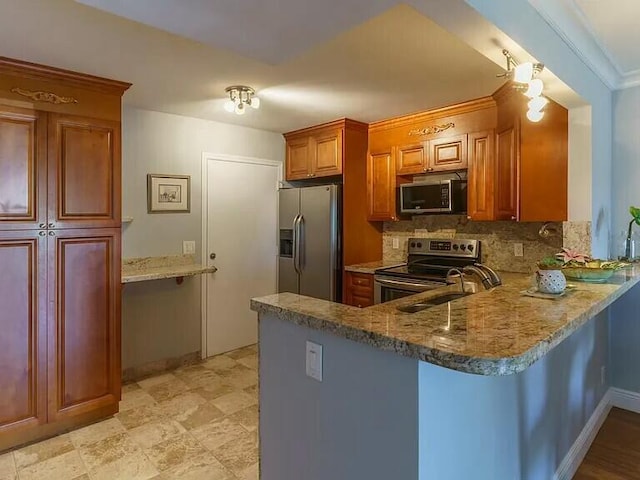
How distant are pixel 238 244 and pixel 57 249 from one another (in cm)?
179

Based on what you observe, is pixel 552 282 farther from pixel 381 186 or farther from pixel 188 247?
pixel 188 247

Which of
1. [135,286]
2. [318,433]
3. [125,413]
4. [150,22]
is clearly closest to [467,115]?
[150,22]

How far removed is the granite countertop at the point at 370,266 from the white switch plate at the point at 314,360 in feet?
7.43

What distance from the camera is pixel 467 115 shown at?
319cm

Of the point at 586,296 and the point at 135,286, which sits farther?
the point at 135,286

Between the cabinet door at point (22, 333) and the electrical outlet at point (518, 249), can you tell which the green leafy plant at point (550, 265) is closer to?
the electrical outlet at point (518, 249)

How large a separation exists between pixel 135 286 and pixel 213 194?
1111 mm

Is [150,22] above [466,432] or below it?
above

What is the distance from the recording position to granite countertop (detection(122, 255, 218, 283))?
3.02 m

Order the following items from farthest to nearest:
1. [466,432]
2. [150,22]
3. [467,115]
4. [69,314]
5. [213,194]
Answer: [213,194] → [467,115] → [69,314] → [150,22] → [466,432]

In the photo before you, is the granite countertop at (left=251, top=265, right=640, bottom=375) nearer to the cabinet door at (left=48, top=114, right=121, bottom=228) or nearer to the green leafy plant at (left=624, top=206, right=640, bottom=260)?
the green leafy plant at (left=624, top=206, right=640, bottom=260)

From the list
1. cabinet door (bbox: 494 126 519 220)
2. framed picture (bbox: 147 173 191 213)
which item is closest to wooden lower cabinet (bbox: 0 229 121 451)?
framed picture (bbox: 147 173 191 213)

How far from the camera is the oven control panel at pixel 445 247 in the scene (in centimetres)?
348

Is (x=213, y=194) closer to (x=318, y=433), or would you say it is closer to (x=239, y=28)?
(x=239, y=28)
